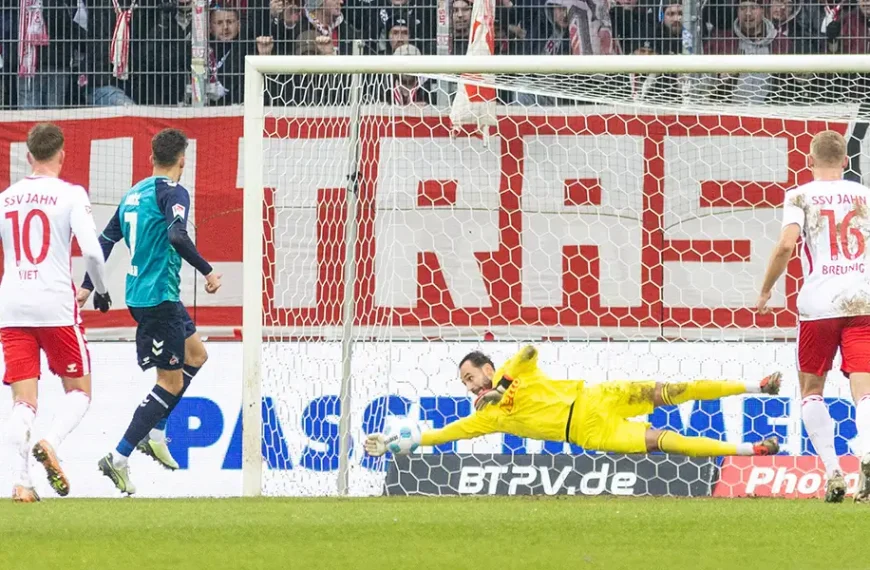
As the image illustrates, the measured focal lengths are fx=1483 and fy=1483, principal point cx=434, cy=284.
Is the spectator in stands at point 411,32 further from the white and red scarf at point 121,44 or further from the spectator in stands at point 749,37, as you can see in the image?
the spectator in stands at point 749,37

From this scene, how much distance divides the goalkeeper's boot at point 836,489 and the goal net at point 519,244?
2105 mm

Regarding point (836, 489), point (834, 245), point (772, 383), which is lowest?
point (836, 489)

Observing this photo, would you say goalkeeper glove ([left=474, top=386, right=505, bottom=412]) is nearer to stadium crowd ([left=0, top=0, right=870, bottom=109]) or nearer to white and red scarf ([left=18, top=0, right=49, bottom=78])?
stadium crowd ([left=0, top=0, right=870, bottom=109])

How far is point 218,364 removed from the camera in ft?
31.3

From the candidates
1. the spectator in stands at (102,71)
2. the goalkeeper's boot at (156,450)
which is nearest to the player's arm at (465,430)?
the goalkeeper's boot at (156,450)

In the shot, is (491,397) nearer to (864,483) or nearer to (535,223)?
(864,483)

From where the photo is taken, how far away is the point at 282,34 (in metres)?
10.1

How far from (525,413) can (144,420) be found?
6.66ft

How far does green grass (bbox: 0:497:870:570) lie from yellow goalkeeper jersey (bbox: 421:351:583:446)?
3.10 feet

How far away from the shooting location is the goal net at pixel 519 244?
9195 mm

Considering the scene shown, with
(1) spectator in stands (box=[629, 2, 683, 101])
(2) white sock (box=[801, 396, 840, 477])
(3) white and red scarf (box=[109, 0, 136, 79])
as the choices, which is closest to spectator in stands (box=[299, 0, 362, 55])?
(3) white and red scarf (box=[109, 0, 136, 79])

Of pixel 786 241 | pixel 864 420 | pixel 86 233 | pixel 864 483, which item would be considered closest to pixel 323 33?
pixel 86 233

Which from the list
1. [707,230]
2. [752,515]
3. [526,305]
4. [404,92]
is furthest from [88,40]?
[752,515]

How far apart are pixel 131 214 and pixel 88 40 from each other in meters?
2.46
